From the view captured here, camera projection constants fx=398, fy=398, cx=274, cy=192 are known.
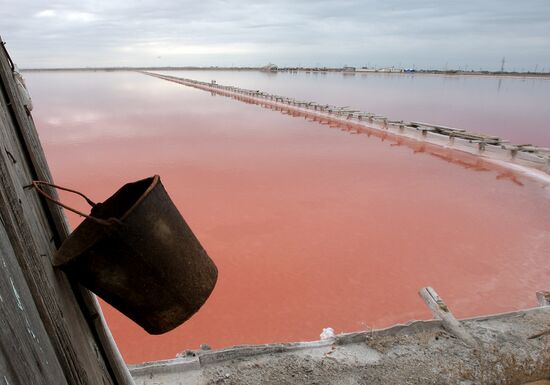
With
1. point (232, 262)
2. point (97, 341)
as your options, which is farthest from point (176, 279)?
point (232, 262)

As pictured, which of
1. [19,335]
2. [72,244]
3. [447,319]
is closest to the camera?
[19,335]

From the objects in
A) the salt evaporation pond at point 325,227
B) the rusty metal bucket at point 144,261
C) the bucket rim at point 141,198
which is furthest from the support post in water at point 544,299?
the bucket rim at point 141,198

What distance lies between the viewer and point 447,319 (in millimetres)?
3744

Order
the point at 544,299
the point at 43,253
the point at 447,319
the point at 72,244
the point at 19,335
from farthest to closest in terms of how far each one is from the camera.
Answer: the point at 544,299 → the point at 447,319 → the point at 72,244 → the point at 43,253 → the point at 19,335

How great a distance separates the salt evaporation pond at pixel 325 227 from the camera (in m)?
4.87

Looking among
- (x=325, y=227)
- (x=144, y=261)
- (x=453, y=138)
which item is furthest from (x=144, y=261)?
(x=453, y=138)

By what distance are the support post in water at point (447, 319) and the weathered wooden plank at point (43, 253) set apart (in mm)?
3033

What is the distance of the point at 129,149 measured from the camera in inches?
552

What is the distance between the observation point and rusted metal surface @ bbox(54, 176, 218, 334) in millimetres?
1255

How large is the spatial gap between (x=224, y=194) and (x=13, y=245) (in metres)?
8.15

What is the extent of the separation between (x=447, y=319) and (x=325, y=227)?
370cm

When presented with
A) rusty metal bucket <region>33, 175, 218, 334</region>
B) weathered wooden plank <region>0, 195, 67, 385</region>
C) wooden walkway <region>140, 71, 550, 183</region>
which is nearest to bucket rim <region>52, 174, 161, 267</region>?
rusty metal bucket <region>33, 175, 218, 334</region>

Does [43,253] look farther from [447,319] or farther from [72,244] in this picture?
[447,319]

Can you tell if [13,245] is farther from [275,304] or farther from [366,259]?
[366,259]
